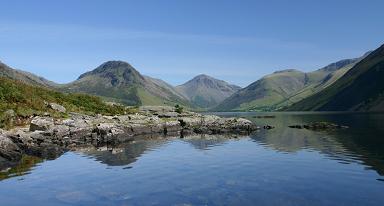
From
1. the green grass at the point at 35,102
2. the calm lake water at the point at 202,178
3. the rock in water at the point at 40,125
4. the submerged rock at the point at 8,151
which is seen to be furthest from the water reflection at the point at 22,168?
the green grass at the point at 35,102

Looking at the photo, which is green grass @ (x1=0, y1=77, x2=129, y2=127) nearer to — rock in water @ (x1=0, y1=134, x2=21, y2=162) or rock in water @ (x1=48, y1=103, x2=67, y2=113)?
rock in water @ (x1=48, y1=103, x2=67, y2=113)

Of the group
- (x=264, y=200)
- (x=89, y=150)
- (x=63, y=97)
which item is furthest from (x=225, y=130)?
(x=264, y=200)

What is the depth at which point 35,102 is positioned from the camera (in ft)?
350

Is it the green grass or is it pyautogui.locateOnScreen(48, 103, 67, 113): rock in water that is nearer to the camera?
the green grass

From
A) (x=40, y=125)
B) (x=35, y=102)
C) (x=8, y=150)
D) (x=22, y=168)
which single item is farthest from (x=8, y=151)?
(x=35, y=102)

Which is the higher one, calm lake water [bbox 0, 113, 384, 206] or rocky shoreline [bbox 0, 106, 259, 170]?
rocky shoreline [bbox 0, 106, 259, 170]

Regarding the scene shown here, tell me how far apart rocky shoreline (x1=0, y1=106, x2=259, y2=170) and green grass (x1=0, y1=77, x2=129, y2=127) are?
17.6 ft

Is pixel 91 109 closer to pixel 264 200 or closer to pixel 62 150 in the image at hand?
pixel 62 150

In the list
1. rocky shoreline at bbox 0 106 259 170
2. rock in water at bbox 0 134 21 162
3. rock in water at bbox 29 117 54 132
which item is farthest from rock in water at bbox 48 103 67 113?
rock in water at bbox 0 134 21 162

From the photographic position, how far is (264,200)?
38125mm

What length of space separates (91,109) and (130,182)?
277 feet

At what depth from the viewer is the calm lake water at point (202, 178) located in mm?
39281

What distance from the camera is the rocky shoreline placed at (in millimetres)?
71938

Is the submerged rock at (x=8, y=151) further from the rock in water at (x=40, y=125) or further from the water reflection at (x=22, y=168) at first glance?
the rock in water at (x=40, y=125)
